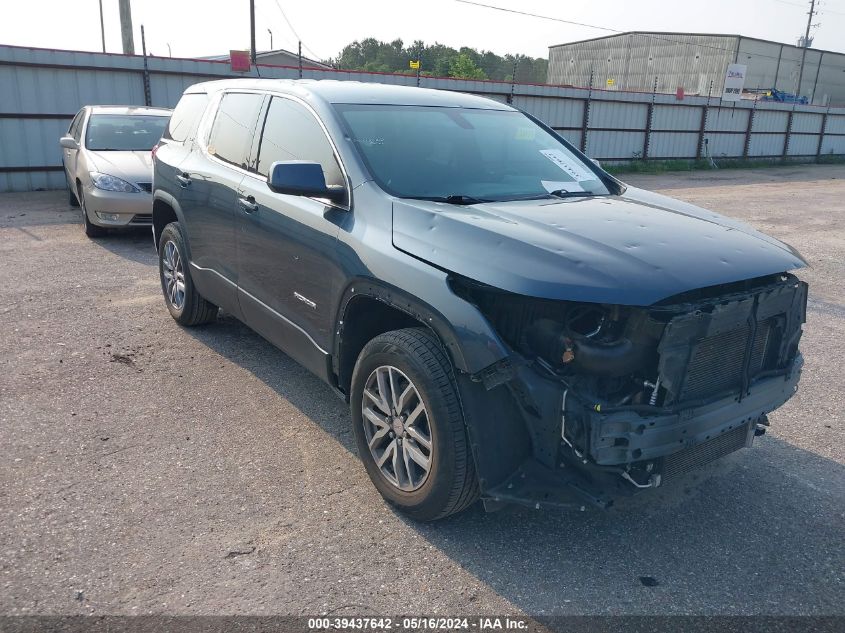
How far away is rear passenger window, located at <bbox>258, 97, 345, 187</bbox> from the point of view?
3.77 meters

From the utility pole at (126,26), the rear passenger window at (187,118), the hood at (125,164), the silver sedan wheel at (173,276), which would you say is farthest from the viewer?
the utility pole at (126,26)

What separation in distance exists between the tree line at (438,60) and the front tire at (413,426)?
229ft

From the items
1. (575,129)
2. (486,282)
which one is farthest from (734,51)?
(486,282)

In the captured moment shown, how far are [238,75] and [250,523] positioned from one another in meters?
A: 14.9

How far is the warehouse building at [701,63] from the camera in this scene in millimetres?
54812

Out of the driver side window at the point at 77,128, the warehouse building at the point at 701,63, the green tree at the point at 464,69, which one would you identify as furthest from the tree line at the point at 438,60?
the driver side window at the point at 77,128

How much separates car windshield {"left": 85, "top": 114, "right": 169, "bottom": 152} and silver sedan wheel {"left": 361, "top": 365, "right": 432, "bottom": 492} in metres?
8.09

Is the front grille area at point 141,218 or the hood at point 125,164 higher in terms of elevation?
the hood at point 125,164

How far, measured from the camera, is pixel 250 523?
321 centimetres

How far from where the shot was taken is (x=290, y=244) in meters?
3.90

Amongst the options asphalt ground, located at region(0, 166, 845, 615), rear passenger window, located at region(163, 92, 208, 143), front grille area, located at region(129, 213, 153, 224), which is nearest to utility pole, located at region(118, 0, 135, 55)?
front grille area, located at region(129, 213, 153, 224)

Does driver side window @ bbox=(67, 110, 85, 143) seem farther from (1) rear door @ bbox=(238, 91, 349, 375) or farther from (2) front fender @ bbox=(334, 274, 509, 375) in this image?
(2) front fender @ bbox=(334, 274, 509, 375)

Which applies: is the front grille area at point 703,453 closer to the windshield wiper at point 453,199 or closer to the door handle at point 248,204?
the windshield wiper at point 453,199

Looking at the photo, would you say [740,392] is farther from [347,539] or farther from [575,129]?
[575,129]
